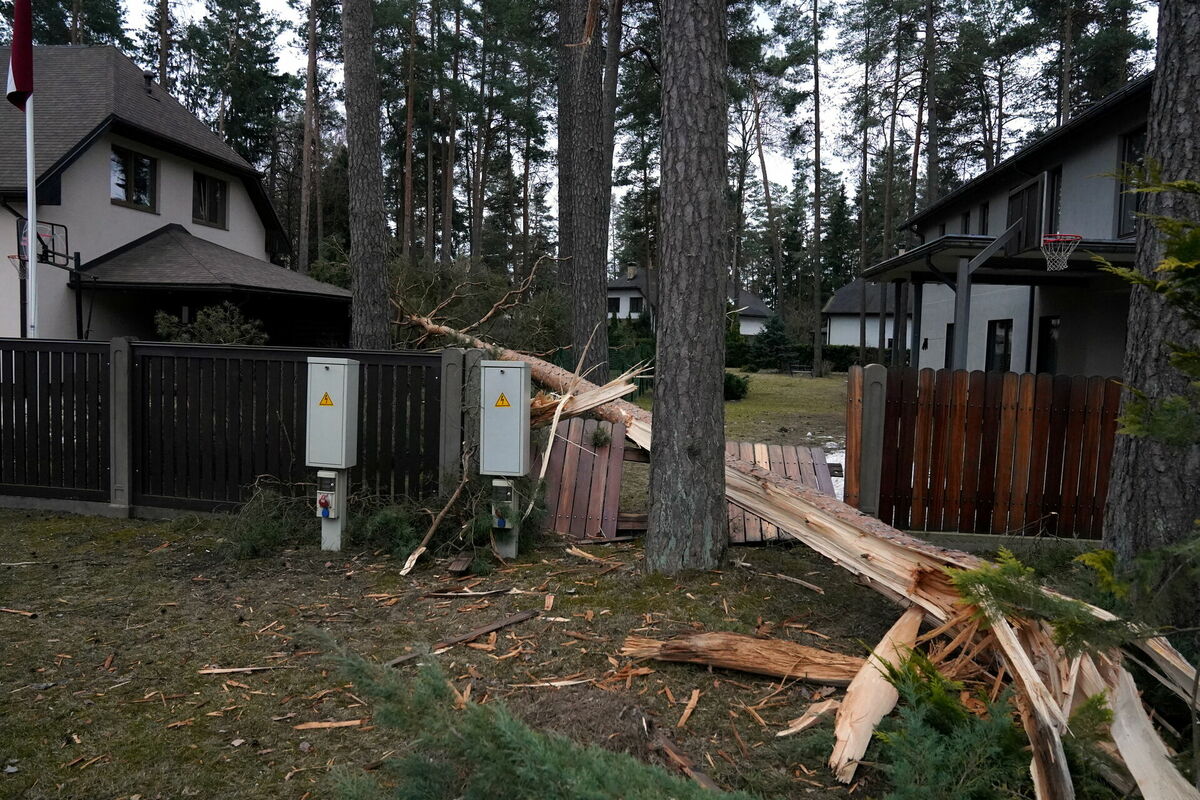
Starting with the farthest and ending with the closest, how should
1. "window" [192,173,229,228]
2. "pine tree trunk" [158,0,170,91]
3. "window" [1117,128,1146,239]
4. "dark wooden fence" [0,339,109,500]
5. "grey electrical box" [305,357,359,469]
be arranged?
"pine tree trunk" [158,0,170,91] < "window" [192,173,229,228] < "window" [1117,128,1146,239] < "dark wooden fence" [0,339,109,500] < "grey electrical box" [305,357,359,469]

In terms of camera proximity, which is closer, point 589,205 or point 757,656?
point 757,656

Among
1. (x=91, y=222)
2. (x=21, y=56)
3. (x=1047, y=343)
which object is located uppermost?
(x=21, y=56)

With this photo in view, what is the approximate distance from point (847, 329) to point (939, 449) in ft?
164

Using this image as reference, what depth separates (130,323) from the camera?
17.9m

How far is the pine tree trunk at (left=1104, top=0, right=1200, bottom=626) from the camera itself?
371 cm

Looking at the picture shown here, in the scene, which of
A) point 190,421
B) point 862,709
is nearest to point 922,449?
point 862,709

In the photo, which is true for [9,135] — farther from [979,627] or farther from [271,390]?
[979,627]

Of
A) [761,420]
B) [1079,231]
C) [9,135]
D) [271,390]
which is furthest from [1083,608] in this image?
[9,135]

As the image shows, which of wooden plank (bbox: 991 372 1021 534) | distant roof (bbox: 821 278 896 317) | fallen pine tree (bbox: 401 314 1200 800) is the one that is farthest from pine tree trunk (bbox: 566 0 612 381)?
distant roof (bbox: 821 278 896 317)

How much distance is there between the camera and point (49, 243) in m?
15.7

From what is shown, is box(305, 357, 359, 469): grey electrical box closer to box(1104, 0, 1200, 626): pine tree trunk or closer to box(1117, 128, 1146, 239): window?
box(1104, 0, 1200, 626): pine tree trunk

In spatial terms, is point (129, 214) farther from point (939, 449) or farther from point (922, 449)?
point (939, 449)

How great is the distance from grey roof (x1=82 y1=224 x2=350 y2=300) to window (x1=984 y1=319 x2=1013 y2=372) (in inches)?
662

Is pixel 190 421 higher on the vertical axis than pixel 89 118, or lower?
lower
